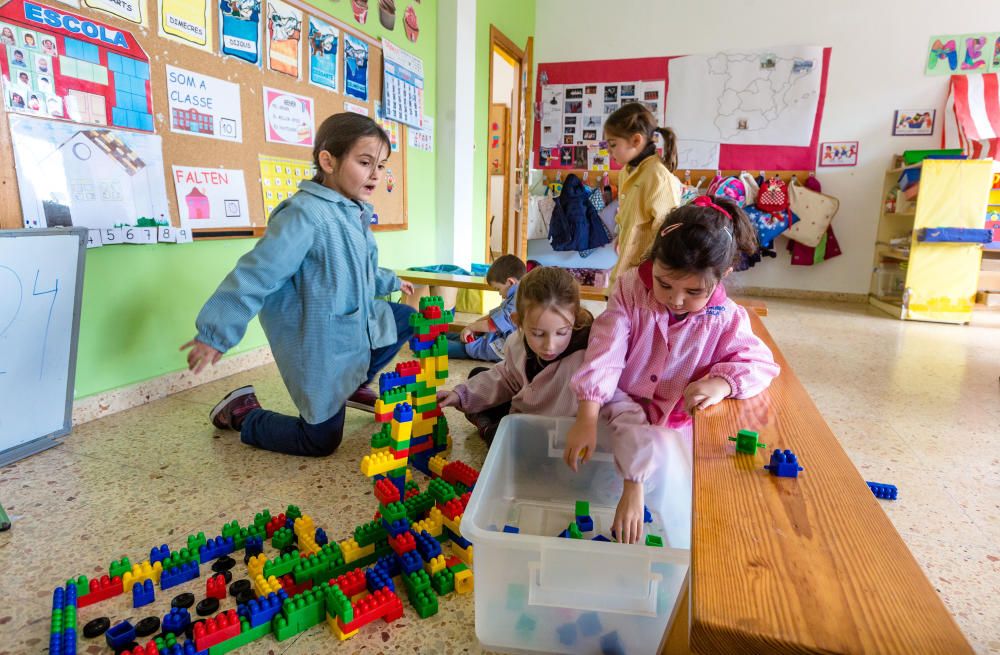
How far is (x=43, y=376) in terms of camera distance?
1475mm

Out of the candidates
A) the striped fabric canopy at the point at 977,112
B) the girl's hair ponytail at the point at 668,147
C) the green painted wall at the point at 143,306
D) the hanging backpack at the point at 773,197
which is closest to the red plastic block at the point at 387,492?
the green painted wall at the point at 143,306

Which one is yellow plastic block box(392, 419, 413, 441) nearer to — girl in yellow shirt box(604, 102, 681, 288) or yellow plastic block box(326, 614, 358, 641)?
yellow plastic block box(326, 614, 358, 641)

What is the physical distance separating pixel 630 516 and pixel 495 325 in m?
1.44

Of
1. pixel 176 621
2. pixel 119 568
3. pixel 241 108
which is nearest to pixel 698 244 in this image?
pixel 176 621

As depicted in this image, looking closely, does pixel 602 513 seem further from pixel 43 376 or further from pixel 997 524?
pixel 43 376

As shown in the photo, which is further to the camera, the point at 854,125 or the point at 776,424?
the point at 854,125

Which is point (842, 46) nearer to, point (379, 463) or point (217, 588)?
point (379, 463)

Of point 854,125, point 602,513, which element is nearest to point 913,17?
point 854,125

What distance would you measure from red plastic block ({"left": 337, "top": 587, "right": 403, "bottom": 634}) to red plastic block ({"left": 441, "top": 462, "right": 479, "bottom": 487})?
39cm

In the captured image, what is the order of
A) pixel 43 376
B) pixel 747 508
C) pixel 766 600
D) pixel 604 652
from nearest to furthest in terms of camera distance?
pixel 766 600 < pixel 747 508 < pixel 604 652 < pixel 43 376

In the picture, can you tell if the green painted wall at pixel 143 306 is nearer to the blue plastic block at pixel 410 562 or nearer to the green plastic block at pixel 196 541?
the green plastic block at pixel 196 541

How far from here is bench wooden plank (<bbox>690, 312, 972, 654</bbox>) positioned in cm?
46

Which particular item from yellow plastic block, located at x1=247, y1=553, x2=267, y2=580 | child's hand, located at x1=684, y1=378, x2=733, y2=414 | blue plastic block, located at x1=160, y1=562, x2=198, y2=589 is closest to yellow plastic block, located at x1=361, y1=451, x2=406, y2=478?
yellow plastic block, located at x1=247, y1=553, x2=267, y2=580

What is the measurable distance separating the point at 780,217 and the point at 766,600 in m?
4.61
